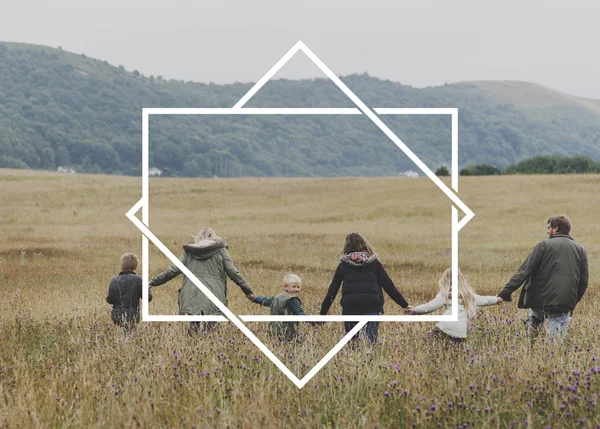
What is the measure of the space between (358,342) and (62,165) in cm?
13876

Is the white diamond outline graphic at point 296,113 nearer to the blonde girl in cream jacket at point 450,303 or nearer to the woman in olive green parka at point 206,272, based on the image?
the blonde girl in cream jacket at point 450,303

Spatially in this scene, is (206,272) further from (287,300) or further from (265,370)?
(265,370)

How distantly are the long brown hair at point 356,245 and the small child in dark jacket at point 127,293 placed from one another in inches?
115

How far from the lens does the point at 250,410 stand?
233 inches

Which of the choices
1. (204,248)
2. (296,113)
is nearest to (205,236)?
(204,248)

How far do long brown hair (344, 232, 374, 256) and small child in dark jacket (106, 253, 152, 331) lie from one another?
9.56ft

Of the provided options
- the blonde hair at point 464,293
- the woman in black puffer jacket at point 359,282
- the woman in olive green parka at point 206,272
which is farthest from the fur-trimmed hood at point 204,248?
the blonde hair at point 464,293

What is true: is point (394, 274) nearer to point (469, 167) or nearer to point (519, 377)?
point (519, 377)

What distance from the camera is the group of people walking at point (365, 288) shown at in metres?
7.84

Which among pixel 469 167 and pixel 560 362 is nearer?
pixel 560 362

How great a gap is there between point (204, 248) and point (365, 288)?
1.84m

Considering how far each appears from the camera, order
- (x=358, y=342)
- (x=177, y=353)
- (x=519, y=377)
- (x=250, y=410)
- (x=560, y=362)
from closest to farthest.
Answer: (x=250, y=410) < (x=519, y=377) < (x=560, y=362) < (x=177, y=353) < (x=358, y=342)

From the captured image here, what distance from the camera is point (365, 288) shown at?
25.6 feet

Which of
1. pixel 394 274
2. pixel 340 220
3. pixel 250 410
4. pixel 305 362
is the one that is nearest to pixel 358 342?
pixel 305 362
